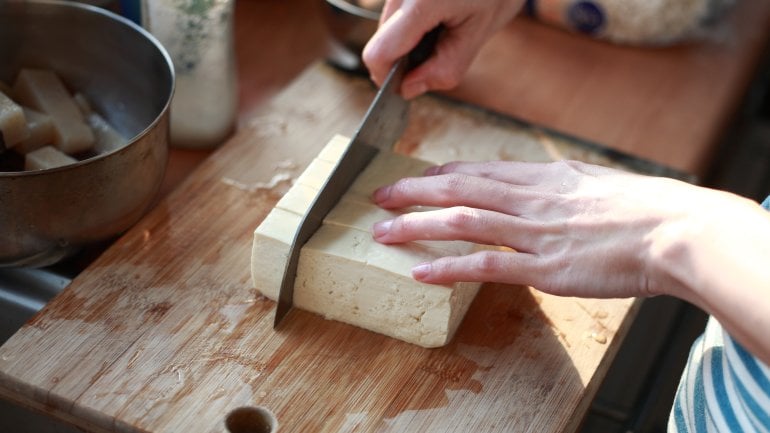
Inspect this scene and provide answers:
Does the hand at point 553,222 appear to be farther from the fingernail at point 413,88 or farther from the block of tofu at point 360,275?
the fingernail at point 413,88

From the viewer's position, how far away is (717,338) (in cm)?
107

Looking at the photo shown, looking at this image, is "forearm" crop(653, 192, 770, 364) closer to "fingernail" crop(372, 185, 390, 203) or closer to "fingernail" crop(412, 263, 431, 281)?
"fingernail" crop(412, 263, 431, 281)

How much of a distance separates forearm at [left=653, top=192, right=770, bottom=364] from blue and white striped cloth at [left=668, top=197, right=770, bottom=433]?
7 cm

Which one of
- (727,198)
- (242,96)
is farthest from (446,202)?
(242,96)

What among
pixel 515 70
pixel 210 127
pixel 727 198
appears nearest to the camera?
pixel 727 198

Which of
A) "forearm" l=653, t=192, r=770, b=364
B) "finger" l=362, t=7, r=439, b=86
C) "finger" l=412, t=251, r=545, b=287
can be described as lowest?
"finger" l=412, t=251, r=545, b=287

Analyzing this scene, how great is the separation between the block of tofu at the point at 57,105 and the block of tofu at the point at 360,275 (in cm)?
34

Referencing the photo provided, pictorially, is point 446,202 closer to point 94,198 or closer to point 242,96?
point 94,198

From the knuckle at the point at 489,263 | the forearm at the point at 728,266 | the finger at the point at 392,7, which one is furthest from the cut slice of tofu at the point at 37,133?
the forearm at the point at 728,266

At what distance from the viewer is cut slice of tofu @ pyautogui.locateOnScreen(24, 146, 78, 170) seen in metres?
1.22

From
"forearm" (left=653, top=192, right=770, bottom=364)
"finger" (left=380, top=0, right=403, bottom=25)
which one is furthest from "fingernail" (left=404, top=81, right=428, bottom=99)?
"forearm" (left=653, top=192, right=770, bottom=364)

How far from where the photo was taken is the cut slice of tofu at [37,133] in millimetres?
1271

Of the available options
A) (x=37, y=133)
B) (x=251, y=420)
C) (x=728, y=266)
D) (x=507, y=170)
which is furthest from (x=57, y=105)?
(x=728, y=266)

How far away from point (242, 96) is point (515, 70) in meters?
0.59
